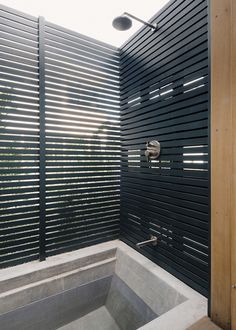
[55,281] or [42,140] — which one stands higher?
[42,140]

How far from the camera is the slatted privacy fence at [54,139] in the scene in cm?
186

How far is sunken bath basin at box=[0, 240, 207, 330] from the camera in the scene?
1.65 m

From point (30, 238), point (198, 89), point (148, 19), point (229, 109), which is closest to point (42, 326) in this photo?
point (30, 238)

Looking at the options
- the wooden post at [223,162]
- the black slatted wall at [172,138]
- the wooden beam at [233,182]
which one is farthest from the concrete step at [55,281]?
the wooden beam at [233,182]

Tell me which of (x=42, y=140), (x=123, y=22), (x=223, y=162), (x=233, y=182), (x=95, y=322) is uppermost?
(x=123, y=22)

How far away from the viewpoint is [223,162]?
117cm

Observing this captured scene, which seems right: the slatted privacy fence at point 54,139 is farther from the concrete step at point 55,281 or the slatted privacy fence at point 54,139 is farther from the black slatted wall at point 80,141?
the concrete step at point 55,281

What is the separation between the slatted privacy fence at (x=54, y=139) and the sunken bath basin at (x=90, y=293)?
19 centimetres

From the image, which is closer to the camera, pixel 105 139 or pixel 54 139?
pixel 54 139

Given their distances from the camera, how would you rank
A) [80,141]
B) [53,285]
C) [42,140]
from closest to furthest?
[53,285] < [42,140] < [80,141]

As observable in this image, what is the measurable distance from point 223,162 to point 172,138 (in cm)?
64

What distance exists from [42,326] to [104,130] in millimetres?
1996

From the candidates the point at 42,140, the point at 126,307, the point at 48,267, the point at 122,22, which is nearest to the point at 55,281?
the point at 48,267

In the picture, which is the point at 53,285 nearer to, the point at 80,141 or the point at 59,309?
the point at 59,309
